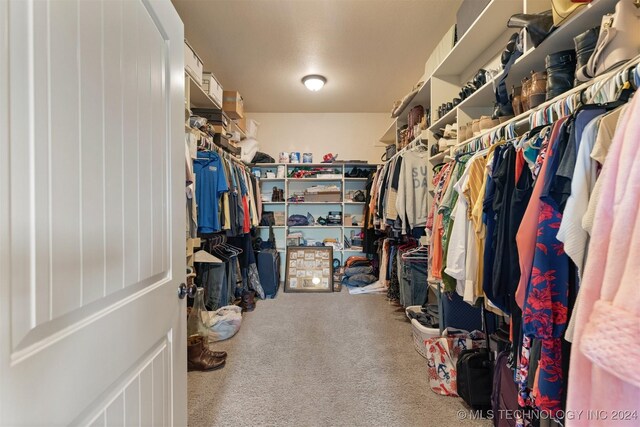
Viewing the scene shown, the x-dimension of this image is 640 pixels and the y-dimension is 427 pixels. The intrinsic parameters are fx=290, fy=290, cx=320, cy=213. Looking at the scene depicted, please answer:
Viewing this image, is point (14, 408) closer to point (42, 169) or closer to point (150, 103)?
point (42, 169)

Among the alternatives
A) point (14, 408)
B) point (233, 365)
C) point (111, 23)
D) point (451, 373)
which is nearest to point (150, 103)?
point (111, 23)

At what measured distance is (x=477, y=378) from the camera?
1482mm

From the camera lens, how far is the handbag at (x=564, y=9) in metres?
1.03

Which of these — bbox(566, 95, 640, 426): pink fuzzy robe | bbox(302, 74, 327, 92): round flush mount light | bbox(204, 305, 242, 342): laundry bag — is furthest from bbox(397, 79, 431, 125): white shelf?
bbox(204, 305, 242, 342): laundry bag

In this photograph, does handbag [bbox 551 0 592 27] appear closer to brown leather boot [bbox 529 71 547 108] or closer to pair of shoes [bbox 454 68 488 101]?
brown leather boot [bbox 529 71 547 108]

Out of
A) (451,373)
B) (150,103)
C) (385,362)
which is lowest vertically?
(385,362)

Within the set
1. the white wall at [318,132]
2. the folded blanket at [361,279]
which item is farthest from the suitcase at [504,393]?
the white wall at [318,132]

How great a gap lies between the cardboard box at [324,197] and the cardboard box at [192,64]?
231 centimetres

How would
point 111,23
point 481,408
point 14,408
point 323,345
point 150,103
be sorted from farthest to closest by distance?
point 323,345, point 481,408, point 150,103, point 111,23, point 14,408

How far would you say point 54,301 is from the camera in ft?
1.50

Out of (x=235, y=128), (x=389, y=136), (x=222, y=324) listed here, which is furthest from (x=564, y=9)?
(x=235, y=128)

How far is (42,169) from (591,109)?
1.28m

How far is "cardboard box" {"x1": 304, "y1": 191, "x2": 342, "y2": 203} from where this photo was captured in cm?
431

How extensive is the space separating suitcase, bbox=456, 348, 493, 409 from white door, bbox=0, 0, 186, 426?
54.8 inches
